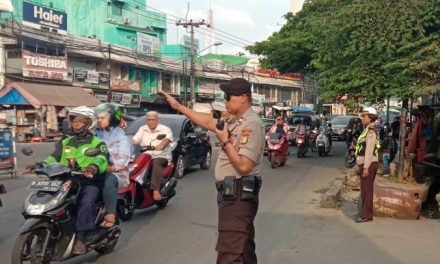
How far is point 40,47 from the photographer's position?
32500 millimetres

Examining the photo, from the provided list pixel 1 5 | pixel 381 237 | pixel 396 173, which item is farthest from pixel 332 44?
pixel 1 5

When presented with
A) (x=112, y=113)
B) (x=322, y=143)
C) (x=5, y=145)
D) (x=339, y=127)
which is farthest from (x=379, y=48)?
(x=339, y=127)

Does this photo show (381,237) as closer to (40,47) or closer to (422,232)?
(422,232)

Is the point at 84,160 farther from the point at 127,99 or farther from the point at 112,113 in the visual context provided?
the point at 127,99

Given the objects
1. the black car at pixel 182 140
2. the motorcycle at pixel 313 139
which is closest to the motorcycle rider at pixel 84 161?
the black car at pixel 182 140

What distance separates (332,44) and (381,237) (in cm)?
630

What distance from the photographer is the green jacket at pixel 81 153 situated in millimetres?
5488

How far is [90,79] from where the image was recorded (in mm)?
36344

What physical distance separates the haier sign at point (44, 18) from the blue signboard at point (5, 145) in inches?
798

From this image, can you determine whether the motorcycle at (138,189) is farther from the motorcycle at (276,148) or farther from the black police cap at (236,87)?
the motorcycle at (276,148)

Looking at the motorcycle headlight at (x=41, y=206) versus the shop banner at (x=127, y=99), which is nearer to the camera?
the motorcycle headlight at (x=41, y=206)

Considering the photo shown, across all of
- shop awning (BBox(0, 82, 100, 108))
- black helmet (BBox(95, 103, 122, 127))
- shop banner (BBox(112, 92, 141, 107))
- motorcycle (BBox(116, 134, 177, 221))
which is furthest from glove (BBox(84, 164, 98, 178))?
shop banner (BBox(112, 92, 141, 107))

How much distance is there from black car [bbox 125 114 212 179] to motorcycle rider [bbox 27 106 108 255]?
725 centimetres

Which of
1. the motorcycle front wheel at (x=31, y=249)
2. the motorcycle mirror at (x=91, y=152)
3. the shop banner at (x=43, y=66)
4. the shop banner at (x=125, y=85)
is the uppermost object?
the shop banner at (x=43, y=66)
